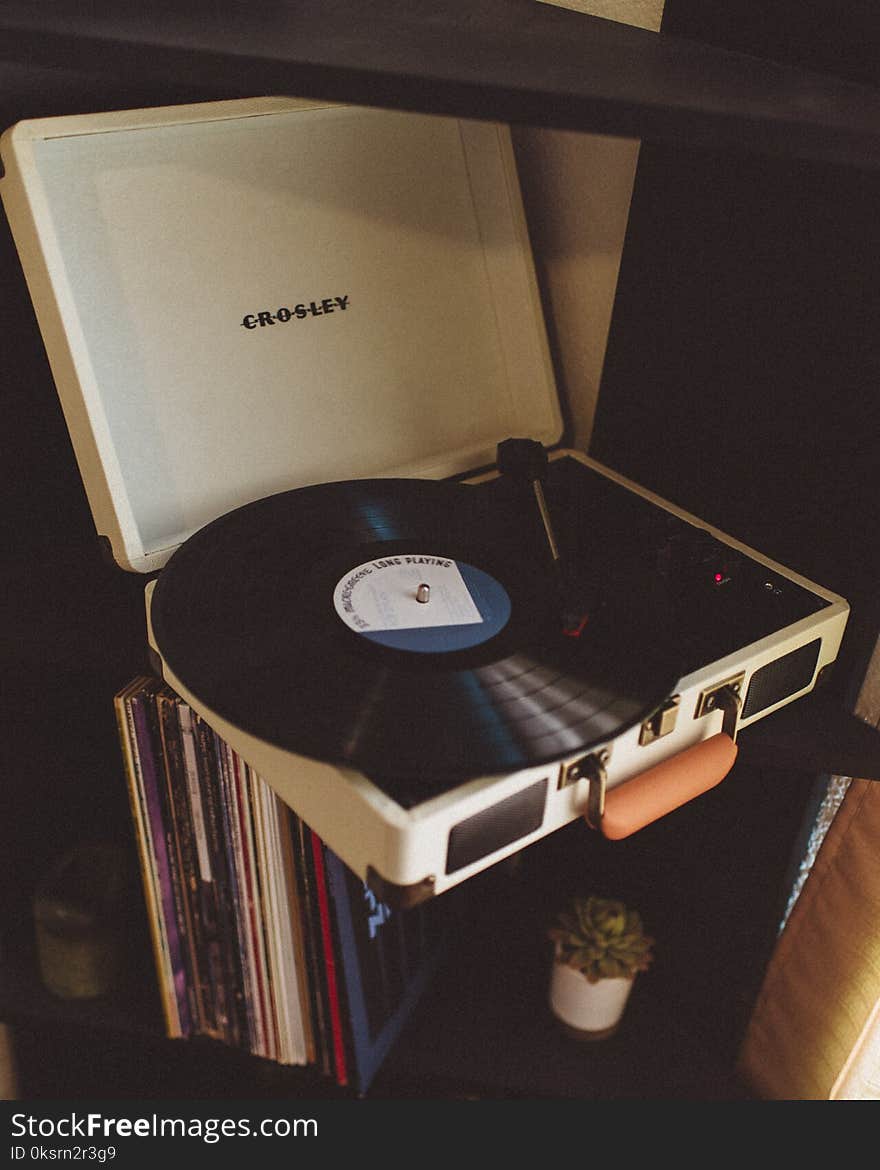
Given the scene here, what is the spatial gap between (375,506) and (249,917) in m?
0.38

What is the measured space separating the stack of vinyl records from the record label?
0.60 feet

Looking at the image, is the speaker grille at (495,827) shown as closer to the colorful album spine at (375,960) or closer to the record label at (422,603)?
the record label at (422,603)

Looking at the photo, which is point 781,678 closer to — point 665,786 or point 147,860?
point 665,786

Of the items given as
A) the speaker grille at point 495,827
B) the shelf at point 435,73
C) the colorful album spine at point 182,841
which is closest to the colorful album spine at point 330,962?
the colorful album spine at point 182,841

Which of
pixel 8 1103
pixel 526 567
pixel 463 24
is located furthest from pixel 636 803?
pixel 8 1103

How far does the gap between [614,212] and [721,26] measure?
8.3 inches

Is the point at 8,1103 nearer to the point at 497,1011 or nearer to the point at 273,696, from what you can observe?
the point at 497,1011

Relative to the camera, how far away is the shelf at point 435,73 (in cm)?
55

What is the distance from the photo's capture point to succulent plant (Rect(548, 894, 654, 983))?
986 mm

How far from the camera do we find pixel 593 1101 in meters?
0.96

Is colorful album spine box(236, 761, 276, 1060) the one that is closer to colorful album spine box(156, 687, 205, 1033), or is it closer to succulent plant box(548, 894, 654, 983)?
colorful album spine box(156, 687, 205, 1033)

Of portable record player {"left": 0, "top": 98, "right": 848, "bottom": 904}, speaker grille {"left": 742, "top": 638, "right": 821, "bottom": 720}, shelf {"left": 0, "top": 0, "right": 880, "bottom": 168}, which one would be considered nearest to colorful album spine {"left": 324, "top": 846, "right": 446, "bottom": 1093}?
portable record player {"left": 0, "top": 98, "right": 848, "bottom": 904}

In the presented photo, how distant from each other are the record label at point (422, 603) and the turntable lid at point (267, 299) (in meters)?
0.17

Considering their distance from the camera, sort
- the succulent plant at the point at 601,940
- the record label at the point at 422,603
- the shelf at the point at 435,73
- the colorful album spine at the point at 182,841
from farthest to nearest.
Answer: the succulent plant at the point at 601,940
the colorful album spine at the point at 182,841
the record label at the point at 422,603
the shelf at the point at 435,73
